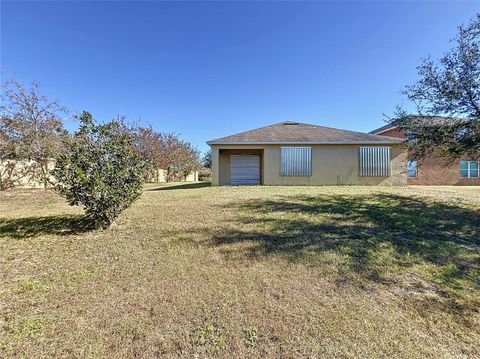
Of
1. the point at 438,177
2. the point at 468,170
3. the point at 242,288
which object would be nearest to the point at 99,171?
the point at 242,288

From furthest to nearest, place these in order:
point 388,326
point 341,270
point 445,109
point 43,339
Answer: point 445,109
point 341,270
point 388,326
point 43,339

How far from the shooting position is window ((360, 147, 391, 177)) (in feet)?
44.0

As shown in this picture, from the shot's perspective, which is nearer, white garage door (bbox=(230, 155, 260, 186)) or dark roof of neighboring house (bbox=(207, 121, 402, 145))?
dark roof of neighboring house (bbox=(207, 121, 402, 145))

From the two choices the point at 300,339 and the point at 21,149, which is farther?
the point at 21,149

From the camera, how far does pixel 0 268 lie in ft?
11.7

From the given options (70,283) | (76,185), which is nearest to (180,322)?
(70,283)

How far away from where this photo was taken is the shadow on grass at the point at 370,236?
3604 millimetres

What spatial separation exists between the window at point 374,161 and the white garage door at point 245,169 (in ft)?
20.9

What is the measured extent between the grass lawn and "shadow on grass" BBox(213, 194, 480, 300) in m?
0.03

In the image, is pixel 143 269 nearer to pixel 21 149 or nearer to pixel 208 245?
pixel 208 245

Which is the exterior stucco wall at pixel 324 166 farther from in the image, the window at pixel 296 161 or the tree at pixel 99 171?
the tree at pixel 99 171

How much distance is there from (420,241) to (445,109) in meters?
5.32

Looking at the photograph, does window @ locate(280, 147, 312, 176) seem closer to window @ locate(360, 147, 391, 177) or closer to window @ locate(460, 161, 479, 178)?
window @ locate(360, 147, 391, 177)

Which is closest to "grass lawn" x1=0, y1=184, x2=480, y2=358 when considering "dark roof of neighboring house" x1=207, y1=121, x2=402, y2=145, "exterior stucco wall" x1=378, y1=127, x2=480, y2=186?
"dark roof of neighboring house" x1=207, y1=121, x2=402, y2=145
